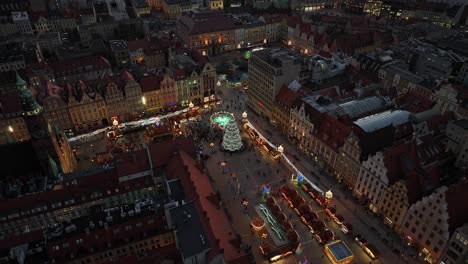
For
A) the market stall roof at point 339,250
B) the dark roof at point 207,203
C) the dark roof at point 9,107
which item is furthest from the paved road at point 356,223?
the dark roof at point 9,107

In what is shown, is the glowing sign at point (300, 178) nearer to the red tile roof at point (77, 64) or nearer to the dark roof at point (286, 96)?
the dark roof at point (286, 96)

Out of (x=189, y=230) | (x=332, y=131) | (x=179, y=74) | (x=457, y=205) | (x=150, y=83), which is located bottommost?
(x=189, y=230)

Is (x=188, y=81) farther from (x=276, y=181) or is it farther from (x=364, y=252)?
(x=364, y=252)

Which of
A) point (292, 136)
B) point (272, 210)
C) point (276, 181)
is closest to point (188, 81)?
point (292, 136)

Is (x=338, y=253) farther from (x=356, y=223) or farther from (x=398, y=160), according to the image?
(x=398, y=160)

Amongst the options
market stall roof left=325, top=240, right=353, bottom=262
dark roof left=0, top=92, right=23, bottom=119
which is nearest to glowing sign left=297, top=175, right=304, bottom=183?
market stall roof left=325, top=240, right=353, bottom=262

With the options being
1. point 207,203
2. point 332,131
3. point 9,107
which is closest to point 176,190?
point 207,203
